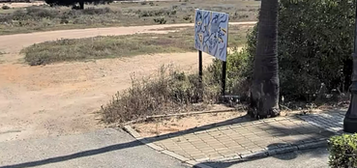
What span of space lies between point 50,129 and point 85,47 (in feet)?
43.9

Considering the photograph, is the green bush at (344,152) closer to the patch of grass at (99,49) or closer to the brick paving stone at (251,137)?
the brick paving stone at (251,137)

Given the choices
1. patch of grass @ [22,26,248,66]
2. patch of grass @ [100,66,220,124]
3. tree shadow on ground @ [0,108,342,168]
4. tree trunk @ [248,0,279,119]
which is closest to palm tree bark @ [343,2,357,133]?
tree shadow on ground @ [0,108,342,168]

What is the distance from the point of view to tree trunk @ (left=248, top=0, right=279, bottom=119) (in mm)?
7750

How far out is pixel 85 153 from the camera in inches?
264

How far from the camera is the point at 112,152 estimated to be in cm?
668

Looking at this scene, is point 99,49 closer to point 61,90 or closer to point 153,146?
point 61,90

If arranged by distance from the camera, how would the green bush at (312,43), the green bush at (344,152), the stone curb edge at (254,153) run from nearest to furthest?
the green bush at (344,152) < the stone curb edge at (254,153) < the green bush at (312,43)

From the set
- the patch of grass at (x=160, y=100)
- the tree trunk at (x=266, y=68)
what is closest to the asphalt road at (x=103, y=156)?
the patch of grass at (x=160, y=100)

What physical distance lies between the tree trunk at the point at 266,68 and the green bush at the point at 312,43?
5.29 ft

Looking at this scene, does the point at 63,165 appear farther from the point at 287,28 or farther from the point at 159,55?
the point at 159,55

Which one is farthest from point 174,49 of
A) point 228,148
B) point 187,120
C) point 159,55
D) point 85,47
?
point 228,148

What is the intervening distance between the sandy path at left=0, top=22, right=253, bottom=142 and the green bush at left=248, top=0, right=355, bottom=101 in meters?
3.78

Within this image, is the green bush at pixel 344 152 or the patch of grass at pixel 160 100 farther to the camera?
the patch of grass at pixel 160 100

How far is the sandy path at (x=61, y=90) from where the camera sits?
8789 millimetres
